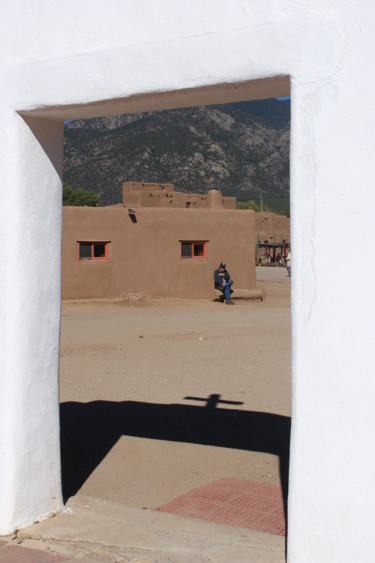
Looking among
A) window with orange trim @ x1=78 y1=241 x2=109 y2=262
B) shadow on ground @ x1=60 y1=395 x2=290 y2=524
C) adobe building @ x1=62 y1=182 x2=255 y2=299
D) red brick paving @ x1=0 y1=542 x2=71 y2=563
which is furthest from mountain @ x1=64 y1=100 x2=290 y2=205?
red brick paving @ x1=0 y1=542 x2=71 y2=563

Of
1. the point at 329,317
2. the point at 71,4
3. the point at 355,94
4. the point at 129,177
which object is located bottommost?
the point at 329,317

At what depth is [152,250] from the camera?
74.4 feet

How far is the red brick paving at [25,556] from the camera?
4.55 metres

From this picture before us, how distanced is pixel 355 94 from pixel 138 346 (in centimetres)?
1055

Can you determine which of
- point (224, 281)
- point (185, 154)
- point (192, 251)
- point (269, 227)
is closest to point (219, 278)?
point (224, 281)

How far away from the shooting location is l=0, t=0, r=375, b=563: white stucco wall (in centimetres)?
387

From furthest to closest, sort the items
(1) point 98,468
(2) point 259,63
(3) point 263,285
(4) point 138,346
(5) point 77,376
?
(3) point 263,285 → (4) point 138,346 → (5) point 77,376 → (1) point 98,468 → (2) point 259,63

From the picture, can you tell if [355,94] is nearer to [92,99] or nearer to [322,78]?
[322,78]

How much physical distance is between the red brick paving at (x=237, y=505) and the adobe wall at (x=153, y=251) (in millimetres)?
15516

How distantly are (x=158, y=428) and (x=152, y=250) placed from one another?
14587 mm

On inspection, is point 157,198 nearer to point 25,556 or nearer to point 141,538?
point 141,538

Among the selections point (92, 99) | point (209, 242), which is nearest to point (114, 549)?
point (92, 99)

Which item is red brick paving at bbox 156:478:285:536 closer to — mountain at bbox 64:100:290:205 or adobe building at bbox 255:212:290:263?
adobe building at bbox 255:212:290:263

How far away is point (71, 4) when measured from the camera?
4.93 meters
